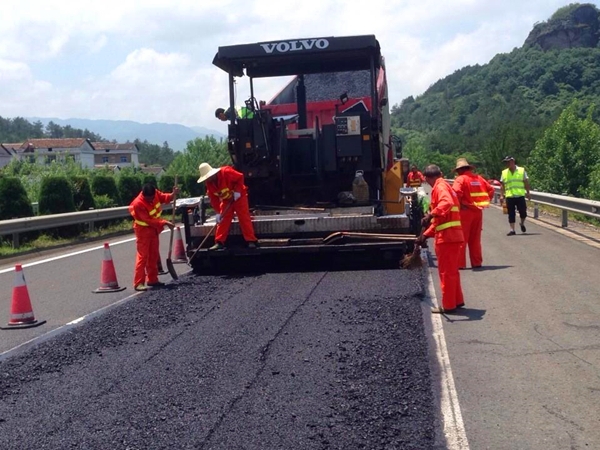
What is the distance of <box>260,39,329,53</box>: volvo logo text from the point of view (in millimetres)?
11906

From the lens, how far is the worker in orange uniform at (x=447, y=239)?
333 inches

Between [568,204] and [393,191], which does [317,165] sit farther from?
[568,204]

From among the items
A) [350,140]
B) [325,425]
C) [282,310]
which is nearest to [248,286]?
[282,310]

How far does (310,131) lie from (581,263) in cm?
431

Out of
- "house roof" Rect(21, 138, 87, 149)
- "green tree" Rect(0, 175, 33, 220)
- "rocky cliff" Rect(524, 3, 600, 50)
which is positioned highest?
"rocky cliff" Rect(524, 3, 600, 50)

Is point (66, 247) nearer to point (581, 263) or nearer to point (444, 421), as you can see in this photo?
point (581, 263)

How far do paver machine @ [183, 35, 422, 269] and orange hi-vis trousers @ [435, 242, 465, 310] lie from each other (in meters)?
2.54

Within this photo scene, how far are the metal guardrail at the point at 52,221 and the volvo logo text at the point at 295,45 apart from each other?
301 inches

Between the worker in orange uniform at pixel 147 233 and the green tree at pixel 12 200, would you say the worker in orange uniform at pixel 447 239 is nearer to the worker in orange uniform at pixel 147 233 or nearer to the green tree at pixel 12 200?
the worker in orange uniform at pixel 147 233

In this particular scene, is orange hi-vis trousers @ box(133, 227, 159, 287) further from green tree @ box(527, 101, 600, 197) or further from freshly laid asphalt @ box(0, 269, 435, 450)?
green tree @ box(527, 101, 600, 197)

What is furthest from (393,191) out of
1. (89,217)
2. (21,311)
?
(89,217)

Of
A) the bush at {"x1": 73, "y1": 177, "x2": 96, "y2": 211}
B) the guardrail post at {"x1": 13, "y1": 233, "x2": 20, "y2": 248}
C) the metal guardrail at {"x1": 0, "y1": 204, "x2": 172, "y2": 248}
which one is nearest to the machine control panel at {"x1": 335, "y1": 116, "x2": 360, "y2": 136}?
the metal guardrail at {"x1": 0, "y1": 204, "x2": 172, "y2": 248}

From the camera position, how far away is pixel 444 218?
873cm

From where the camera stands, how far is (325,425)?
16.6 feet
